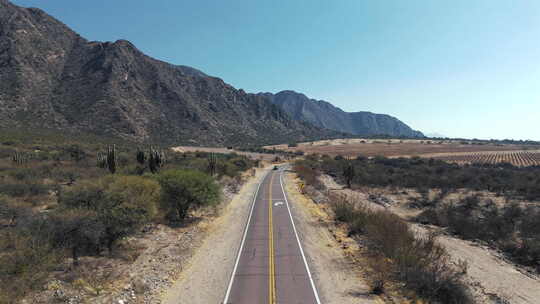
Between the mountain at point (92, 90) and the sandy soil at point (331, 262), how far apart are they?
8019 centimetres

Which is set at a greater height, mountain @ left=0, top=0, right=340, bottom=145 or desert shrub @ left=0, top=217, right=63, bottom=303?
mountain @ left=0, top=0, right=340, bottom=145

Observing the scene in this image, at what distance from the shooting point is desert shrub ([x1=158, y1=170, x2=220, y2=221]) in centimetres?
2325

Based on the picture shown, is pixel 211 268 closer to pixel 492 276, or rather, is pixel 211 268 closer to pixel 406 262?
pixel 406 262

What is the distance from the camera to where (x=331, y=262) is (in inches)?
643

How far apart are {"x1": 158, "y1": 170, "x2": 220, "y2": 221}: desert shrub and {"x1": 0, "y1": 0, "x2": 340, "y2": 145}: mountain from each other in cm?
7150

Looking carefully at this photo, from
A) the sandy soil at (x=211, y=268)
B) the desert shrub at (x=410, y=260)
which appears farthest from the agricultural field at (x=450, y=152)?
the sandy soil at (x=211, y=268)

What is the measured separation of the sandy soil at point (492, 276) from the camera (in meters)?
14.1

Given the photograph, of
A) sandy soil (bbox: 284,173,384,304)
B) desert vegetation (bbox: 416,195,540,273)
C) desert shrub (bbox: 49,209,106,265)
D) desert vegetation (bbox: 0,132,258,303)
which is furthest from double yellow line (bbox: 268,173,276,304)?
desert vegetation (bbox: 416,195,540,273)

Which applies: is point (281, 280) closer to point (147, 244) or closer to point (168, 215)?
point (147, 244)

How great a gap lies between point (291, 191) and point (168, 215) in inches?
834

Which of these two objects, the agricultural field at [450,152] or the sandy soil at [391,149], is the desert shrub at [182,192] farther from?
the sandy soil at [391,149]

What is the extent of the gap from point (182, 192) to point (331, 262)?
44.1 feet

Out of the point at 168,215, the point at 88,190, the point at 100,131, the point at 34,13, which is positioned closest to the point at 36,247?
the point at 88,190

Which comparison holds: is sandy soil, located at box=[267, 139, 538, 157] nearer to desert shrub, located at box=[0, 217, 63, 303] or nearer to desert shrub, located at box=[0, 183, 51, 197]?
desert shrub, located at box=[0, 183, 51, 197]
